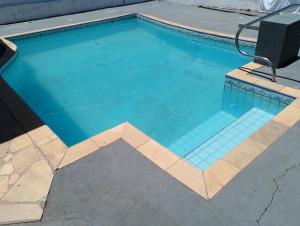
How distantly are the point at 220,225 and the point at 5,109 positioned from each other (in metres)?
4.20

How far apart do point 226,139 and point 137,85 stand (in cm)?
344

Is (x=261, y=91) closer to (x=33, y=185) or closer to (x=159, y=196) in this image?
(x=159, y=196)

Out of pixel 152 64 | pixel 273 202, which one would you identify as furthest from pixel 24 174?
pixel 152 64

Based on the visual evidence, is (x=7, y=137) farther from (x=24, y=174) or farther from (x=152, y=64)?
(x=152, y=64)

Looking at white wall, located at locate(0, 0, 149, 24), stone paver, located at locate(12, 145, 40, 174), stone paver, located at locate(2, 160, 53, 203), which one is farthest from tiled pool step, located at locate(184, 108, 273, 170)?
white wall, located at locate(0, 0, 149, 24)

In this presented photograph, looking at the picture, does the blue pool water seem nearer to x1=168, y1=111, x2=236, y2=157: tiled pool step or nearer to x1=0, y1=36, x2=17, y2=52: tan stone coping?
x1=168, y1=111, x2=236, y2=157: tiled pool step

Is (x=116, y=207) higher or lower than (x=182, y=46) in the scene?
higher

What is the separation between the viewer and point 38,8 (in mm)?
12312

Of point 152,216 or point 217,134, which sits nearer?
point 152,216

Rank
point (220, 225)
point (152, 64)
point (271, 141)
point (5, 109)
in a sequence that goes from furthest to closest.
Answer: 1. point (152, 64)
2. point (5, 109)
3. point (271, 141)
4. point (220, 225)

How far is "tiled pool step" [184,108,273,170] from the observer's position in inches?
171

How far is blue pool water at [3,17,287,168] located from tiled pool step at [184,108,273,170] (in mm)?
34

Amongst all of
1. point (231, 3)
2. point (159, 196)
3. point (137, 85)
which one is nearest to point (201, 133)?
point (159, 196)

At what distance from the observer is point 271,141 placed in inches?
152
